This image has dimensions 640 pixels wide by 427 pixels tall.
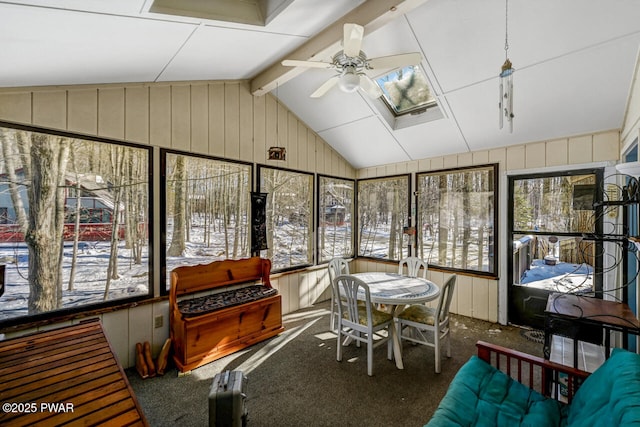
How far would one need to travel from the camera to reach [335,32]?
8.38ft

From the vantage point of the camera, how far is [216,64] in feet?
9.45

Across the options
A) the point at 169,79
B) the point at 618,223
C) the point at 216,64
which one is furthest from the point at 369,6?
the point at 618,223

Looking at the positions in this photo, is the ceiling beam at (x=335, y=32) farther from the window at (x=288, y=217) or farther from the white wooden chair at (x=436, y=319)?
the white wooden chair at (x=436, y=319)

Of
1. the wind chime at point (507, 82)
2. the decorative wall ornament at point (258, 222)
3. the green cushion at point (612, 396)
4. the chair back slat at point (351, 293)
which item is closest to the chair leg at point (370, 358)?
the chair back slat at point (351, 293)

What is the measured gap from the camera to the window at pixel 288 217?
3.98 meters

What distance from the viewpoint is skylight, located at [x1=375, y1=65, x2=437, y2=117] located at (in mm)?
3428

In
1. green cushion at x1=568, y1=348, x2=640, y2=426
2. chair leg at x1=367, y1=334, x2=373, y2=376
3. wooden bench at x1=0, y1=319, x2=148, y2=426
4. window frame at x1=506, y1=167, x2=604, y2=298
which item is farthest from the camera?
window frame at x1=506, y1=167, x2=604, y2=298

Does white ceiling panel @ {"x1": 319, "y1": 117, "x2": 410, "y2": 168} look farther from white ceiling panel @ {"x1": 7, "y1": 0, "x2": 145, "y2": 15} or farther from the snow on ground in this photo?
white ceiling panel @ {"x1": 7, "y1": 0, "x2": 145, "y2": 15}

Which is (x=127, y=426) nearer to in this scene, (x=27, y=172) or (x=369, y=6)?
(x=27, y=172)

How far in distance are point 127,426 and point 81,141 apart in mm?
2429

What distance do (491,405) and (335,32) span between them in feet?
9.66

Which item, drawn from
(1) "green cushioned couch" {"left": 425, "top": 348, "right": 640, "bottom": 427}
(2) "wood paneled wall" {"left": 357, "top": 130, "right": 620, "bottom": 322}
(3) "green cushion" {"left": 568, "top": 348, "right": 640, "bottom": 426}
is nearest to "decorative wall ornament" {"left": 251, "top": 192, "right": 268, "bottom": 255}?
(2) "wood paneled wall" {"left": 357, "top": 130, "right": 620, "bottom": 322}

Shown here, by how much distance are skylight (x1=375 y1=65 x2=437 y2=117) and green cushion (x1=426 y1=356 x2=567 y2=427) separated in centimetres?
295

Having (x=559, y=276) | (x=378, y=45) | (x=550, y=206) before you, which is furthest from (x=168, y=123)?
(x=559, y=276)
